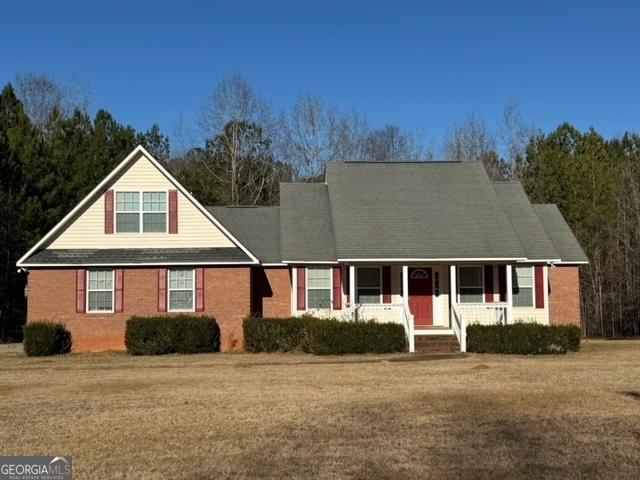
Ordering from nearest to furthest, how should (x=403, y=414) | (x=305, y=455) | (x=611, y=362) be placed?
(x=305, y=455), (x=403, y=414), (x=611, y=362)

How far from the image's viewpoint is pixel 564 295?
26.6 meters

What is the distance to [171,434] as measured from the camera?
9.77m

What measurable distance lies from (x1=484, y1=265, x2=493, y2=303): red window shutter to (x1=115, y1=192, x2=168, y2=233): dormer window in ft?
37.5

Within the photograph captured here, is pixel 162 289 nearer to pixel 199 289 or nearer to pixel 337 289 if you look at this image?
pixel 199 289

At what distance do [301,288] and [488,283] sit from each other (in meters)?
6.67

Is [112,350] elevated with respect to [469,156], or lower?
lower

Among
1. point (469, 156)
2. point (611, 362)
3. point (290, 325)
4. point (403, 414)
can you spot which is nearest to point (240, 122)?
point (469, 156)

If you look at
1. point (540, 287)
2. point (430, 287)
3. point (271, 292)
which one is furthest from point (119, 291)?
point (540, 287)

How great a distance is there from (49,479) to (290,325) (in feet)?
48.5

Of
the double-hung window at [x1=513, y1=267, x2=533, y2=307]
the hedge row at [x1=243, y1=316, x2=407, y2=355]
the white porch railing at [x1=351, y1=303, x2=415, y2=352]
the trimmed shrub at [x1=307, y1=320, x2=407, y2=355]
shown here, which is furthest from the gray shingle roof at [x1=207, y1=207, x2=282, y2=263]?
the double-hung window at [x1=513, y1=267, x2=533, y2=307]

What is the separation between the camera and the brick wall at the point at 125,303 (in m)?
23.9

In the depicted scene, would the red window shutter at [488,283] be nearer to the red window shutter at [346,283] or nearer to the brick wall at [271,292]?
the red window shutter at [346,283]

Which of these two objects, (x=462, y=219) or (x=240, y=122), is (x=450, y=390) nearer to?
(x=462, y=219)

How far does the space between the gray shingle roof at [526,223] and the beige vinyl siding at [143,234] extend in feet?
35.1
